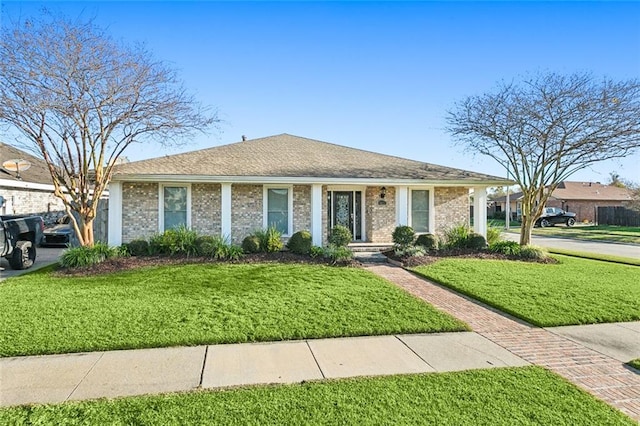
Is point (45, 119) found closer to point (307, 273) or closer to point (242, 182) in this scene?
point (242, 182)

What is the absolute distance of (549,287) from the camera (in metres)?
8.03

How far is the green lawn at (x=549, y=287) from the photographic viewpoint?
6230 millimetres

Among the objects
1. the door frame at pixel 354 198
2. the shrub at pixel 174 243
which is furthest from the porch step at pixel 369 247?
the shrub at pixel 174 243

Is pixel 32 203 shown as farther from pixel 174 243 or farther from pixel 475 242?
pixel 475 242

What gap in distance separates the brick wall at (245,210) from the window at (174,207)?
1662 mm

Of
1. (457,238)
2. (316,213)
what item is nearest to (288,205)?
(316,213)

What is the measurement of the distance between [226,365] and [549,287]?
287 inches

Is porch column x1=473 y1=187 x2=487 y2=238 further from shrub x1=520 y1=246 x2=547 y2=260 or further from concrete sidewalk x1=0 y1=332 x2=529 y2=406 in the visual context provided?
concrete sidewalk x1=0 y1=332 x2=529 y2=406

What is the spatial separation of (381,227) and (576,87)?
26.5 feet

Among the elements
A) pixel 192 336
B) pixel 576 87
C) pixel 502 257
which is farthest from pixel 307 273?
pixel 576 87

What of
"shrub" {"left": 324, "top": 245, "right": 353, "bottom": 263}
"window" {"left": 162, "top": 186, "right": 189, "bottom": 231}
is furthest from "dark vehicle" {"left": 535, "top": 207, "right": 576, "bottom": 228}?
"window" {"left": 162, "top": 186, "right": 189, "bottom": 231}

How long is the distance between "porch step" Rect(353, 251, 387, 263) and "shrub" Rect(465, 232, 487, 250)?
3317 mm

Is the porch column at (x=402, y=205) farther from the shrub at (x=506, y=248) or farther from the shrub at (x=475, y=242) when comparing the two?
the shrub at (x=506, y=248)

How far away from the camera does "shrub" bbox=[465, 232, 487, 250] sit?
13.1 metres
